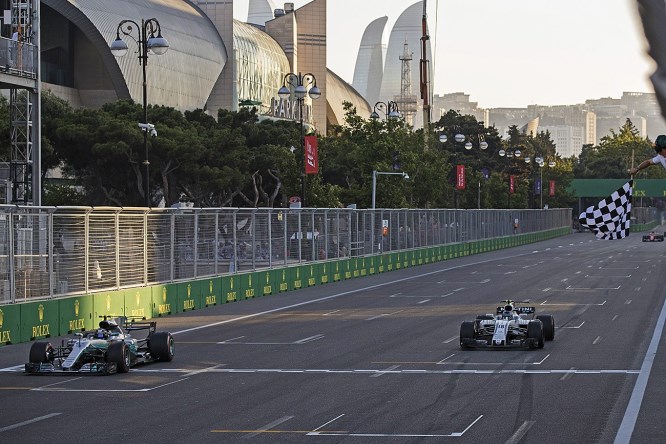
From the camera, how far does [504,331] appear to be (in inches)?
907

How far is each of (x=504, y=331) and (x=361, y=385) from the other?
5.91m

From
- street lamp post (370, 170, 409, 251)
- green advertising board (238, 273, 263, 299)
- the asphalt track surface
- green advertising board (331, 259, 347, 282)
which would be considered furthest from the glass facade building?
the asphalt track surface

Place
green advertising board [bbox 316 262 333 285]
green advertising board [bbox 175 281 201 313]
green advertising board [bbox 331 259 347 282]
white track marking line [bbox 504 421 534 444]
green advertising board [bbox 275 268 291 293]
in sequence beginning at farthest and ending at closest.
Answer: green advertising board [bbox 331 259 347 282]
green advertising board [bbox 316 262 333 285]
green advertising board [bbox 275 268 291 293]
green advertising board [bbox 175 281 201 313]
white track marking line [bbox 504 421 534 444]

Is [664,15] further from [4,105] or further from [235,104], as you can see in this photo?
[235,104]

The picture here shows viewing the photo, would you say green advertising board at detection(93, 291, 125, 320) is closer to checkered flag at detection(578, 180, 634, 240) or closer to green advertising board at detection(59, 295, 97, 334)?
green advertising board at detection(59, 295, 97, 334)

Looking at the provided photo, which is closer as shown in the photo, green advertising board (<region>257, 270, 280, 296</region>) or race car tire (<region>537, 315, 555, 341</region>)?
race car tire (<region>537, 315, 555, 341</region>)

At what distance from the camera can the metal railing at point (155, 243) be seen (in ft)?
85.9

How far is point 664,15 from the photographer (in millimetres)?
2324

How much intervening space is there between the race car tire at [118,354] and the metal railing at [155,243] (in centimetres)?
588

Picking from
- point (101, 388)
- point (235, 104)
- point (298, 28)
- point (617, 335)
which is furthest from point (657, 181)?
point (101, 388)

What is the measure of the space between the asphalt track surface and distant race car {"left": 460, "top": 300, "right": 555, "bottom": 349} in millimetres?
242

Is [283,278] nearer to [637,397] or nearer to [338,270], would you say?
[338,270]

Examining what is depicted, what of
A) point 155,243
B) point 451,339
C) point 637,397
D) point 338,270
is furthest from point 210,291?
point 637,397

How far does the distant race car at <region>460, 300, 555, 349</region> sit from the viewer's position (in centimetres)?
2281
